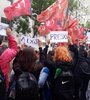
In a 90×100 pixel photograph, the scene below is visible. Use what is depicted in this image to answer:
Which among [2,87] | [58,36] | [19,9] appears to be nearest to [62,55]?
[2,87]

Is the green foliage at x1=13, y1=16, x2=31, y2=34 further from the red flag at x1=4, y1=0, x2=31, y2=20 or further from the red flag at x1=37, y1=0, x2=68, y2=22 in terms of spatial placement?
the red flag at x1=4, y1=0, x2=31, y2=20

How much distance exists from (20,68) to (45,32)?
965 cm

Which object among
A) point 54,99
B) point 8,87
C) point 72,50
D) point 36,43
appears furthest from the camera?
point 36,43

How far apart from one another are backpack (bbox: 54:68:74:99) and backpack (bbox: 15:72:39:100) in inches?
32.1

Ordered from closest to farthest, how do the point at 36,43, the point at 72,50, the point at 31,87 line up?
1. the point at 31,87
2. the point at 72,50
3. the point at 36,43

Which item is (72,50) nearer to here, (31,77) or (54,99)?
(54,99)

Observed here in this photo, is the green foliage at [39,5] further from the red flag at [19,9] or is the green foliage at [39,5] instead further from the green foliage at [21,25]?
the red flag at [19,9]

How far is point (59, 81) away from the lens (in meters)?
6.47

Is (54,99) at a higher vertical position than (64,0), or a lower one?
lower

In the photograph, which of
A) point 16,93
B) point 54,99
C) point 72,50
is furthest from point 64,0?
point 16,93

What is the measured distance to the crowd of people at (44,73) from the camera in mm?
5719

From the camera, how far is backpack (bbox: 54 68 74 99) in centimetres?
647

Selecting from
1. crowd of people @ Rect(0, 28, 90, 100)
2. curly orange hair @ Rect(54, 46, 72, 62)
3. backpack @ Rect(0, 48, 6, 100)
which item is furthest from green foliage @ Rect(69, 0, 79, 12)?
backpack @ Rect(0, 48, 6, 100)

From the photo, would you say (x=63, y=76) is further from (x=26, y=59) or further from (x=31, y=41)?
(x=31, y=41)
